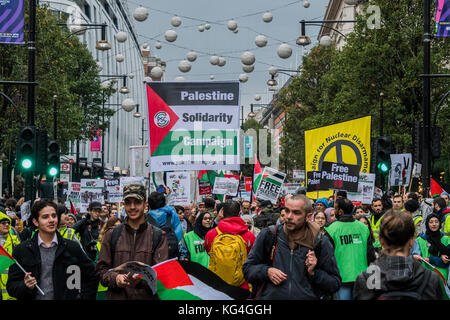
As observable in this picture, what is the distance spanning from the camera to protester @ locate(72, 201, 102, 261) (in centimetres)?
1115

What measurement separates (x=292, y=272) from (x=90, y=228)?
7465mm

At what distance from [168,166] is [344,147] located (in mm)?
8848

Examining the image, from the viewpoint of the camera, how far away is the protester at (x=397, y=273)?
13.3ft

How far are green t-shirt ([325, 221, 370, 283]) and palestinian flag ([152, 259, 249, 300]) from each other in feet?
12.1

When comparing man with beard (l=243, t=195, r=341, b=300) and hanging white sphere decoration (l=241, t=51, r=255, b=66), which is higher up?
hanging white sphere decoration (l=241, t=51, r=255, b=66)

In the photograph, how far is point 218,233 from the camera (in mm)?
8070

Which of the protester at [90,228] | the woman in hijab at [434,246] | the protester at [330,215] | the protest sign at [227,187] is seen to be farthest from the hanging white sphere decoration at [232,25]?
the woman in hijab at [434,246]

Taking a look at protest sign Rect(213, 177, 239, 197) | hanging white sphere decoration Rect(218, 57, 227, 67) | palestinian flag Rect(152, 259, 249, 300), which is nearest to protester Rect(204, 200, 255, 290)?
palestinian flag Rect(152, 259, 249, 300)

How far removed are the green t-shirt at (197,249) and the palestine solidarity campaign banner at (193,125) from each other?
1555 mm

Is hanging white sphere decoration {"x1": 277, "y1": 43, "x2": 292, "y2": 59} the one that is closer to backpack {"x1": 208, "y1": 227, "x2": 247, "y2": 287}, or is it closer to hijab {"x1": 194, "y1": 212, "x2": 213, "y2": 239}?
hijab {"x1": 194, "y1": 212, "x2": 213, "y2": 239}

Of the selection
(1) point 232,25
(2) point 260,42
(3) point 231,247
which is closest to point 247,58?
(2) point 260,42

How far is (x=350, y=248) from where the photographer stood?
8.93 metres

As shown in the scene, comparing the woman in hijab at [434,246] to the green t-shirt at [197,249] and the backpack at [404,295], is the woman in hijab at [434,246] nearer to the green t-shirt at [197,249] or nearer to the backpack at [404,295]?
the green t-shirt at [197,249]
